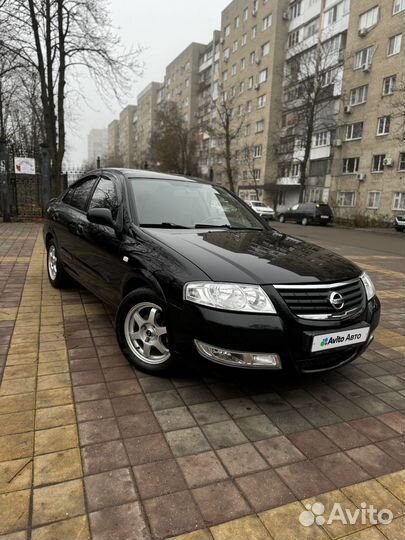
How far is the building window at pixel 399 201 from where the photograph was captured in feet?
91.6

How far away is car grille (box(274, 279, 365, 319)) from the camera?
8.57 ft

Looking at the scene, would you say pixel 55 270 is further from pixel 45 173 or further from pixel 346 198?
pixel 346 198

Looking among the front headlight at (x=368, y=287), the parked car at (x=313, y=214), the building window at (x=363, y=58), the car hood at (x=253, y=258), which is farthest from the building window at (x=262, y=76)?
the front headlight at (x=368, y=287)

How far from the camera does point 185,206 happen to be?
12.8ft

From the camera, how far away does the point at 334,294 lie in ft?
8.98

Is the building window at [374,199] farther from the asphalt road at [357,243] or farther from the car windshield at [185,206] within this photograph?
the car windshield at [185,206]

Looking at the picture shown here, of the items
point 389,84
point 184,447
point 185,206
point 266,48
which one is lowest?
point 184,447

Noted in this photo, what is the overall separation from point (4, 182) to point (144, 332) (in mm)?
13995

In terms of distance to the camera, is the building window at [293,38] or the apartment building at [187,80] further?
the apartment building at [187,80]

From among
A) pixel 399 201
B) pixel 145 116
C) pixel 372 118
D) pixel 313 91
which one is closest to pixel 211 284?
pixel 399 201

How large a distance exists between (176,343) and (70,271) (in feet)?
8.65

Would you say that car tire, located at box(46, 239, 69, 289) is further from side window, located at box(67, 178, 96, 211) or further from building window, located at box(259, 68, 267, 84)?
building window, located at box(259, 68, 267, 84)

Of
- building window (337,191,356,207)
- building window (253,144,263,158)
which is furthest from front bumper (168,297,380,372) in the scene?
building window (253,144,263,158)

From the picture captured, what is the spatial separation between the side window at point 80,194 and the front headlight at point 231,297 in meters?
2.52
